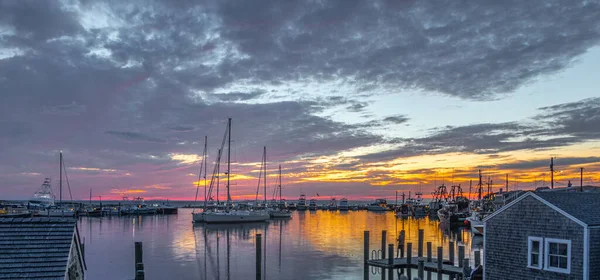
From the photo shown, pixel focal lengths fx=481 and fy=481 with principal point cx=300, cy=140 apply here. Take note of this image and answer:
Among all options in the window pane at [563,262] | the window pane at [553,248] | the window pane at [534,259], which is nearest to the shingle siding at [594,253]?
the window pane at [563,262]

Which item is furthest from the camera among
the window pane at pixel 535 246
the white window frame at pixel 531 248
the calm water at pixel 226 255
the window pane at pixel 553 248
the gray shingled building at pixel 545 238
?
the calm water at pixel 226 255

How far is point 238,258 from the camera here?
52.4m

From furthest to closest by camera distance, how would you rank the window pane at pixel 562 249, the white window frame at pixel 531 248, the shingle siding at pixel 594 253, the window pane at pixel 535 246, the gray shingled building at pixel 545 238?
the window pane at pixel 535 246, the white window frame at pixel 531 248, the window pane at pixel 562 249, the gray shingled building at pixel 545 238, the shingle siding at pixel 594 253

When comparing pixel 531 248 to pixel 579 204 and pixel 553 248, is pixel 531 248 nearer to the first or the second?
pixel 553 248

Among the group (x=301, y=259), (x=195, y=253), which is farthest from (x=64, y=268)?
(x=195, y=253)

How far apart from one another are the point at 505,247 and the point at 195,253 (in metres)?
39.9

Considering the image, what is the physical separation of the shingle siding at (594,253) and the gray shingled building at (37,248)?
804 inches

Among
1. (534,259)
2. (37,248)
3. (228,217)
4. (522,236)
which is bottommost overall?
(228,217)

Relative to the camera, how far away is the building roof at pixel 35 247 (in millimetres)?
14269

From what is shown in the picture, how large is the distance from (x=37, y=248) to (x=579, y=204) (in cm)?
2225

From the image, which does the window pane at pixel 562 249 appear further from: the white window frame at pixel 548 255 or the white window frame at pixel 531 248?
the white window frame at pixel 531 248

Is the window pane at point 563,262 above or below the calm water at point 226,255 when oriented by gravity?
above

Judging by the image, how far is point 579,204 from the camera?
72.7 feet

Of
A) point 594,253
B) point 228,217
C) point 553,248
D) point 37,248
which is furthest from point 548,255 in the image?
point 228,217
